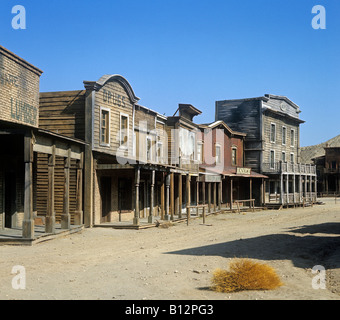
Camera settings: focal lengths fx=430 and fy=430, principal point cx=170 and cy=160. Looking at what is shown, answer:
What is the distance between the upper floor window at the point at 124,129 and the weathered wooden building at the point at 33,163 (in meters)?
3.43

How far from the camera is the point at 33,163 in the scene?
1947cm

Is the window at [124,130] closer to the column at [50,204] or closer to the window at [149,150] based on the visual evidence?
the window at [149,150]

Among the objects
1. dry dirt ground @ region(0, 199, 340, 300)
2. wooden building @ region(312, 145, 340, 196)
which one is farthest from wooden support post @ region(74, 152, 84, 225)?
wooden building @ region(312, 145, 340, 196)

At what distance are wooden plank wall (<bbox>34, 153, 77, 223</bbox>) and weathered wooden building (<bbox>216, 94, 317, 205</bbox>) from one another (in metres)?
24.1

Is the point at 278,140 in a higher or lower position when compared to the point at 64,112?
higher

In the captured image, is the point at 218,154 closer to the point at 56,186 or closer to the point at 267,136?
the point at 267,136

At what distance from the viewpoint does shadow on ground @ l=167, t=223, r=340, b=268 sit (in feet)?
37.6

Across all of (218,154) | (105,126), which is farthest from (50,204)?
(218,154)

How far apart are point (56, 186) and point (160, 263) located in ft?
33.5

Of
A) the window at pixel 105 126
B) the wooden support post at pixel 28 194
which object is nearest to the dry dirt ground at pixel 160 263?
the wooden support post at pixel 28 194

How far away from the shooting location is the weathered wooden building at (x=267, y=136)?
40406 mm

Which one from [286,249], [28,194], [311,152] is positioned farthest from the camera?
[311,152]
